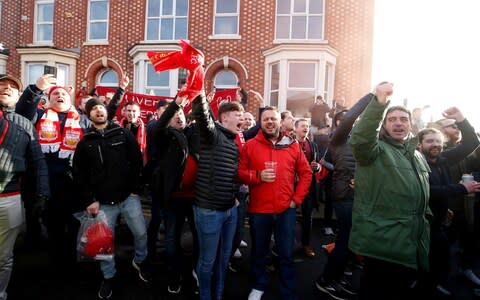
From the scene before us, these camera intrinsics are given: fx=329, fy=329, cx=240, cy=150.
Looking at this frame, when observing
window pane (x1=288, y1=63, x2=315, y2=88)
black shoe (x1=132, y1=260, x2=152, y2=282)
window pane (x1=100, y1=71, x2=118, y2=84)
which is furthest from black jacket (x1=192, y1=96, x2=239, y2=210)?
window pane (x1=100, y1=71, x2=118, y2=84)

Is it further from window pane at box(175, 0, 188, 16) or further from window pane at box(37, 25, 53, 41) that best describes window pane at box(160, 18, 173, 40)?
window pane at box(37, 25, 53, 41)

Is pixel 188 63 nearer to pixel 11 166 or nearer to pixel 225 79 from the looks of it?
pixel 11 166

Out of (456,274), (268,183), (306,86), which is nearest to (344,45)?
(306,86)

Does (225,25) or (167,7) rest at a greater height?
(167,7)

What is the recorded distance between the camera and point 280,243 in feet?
10.8

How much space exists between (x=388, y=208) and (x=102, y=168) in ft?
9.14

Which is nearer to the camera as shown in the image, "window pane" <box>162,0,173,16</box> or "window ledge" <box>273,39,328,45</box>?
"window ledge" <box>273,39,328,45</box>

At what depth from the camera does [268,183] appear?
10.8 ft

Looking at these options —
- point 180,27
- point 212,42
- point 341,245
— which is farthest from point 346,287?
point 180,27

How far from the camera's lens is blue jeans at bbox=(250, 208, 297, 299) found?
10.7 feet

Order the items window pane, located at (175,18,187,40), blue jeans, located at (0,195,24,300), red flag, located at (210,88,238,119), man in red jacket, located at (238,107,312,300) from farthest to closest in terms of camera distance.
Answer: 1. window pane, located at (175,18,187,40)
2. red flag, located at (210,88,238,119)
3. man in red jacket, located at (238,107,312,300)
4. blue jeans, located at (0,195,24,300)

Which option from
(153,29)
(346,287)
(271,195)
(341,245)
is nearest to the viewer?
(271,195)

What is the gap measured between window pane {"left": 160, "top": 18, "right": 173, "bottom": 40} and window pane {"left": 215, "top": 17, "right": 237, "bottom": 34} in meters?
1.95

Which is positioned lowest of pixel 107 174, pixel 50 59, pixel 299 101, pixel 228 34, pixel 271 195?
pixel 271 195
